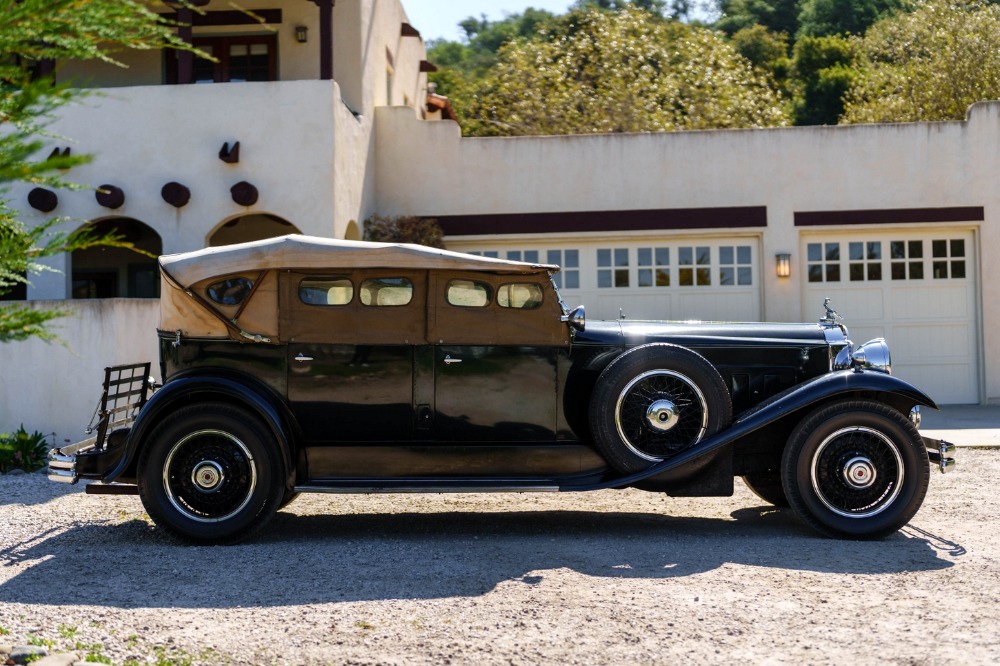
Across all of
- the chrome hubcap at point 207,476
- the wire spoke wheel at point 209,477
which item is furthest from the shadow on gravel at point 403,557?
the chrome hubcap at point 207,476

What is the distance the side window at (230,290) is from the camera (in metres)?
6.89

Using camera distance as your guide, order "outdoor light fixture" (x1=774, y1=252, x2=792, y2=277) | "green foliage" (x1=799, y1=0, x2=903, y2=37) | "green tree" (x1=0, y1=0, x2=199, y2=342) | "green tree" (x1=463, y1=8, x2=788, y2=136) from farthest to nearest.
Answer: "green foliage" (x1=799, y1=0, x2=903, y2=37), "green tree" (x1=463, y1=8, x2=788, y2=136), "outdoor light fixture" (x1=774, y1=252, x2=792, y2=277), "green tree" (x1=0, y1=0, x2=199, y2=342)

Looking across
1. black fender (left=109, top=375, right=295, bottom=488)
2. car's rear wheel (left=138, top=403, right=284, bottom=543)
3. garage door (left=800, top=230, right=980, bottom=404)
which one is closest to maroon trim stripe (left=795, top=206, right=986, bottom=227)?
garage door (left=800, top=230, right=980, bottom=404)

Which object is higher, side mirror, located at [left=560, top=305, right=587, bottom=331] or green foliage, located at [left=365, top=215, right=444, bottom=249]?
A: green foliage, located at [left=365, top=215, right=444, bottom=249]

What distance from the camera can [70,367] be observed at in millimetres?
11039

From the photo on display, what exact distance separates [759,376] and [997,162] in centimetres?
930

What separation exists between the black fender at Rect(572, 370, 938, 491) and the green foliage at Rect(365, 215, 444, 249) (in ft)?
26.7

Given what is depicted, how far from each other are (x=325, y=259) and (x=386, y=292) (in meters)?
0.45

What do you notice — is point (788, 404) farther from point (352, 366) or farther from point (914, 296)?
point (914, 296)

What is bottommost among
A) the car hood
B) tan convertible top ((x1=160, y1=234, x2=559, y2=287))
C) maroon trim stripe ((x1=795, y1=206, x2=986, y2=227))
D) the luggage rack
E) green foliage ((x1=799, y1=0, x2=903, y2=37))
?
the luggage rack

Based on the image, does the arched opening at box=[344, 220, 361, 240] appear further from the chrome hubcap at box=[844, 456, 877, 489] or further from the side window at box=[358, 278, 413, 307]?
the chrome hubcap at box=[844, 456, 877, 489]

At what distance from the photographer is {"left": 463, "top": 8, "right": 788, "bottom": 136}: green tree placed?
2422cm

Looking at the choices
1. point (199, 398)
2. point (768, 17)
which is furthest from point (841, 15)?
point (199, 398)

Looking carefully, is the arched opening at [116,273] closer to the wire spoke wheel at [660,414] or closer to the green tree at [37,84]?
the wire spoke wheel at [660,414]
